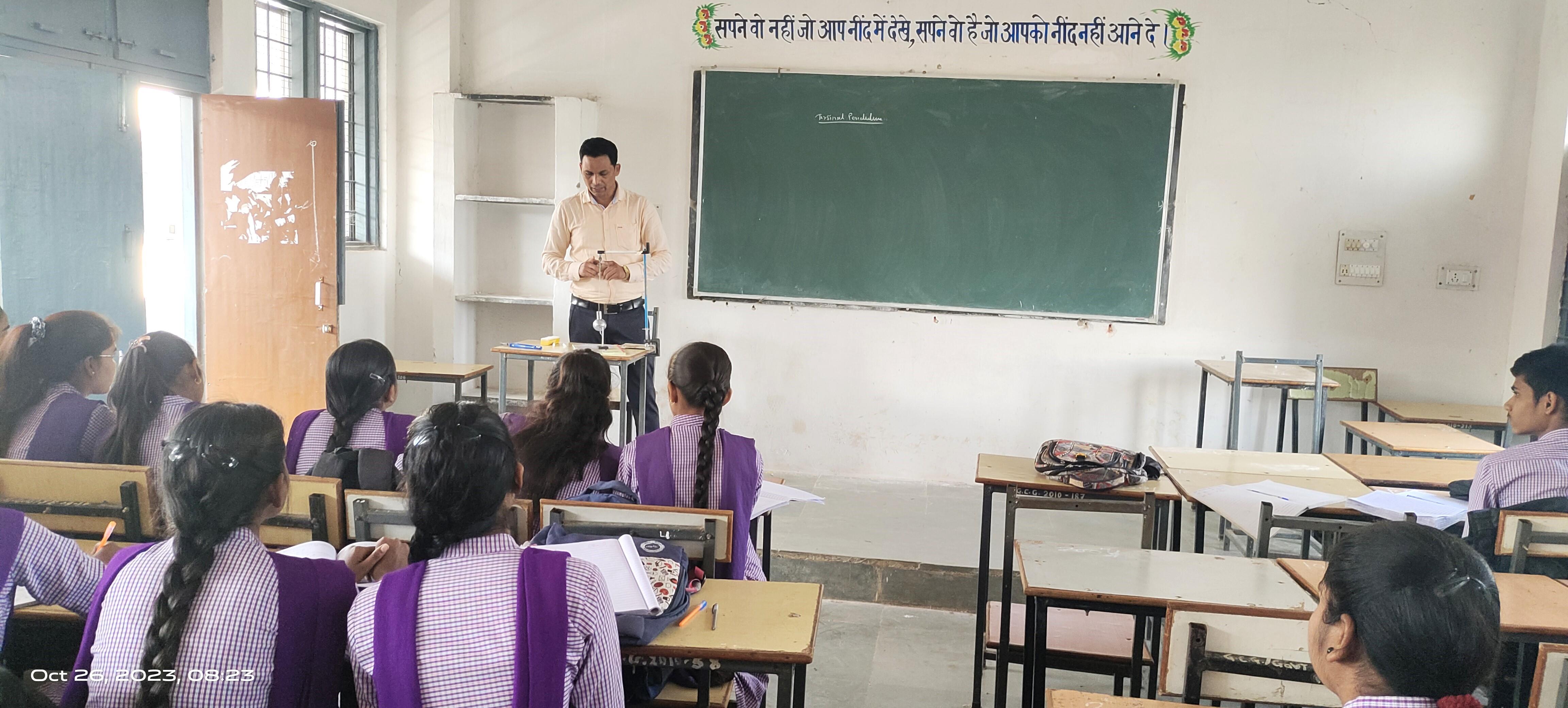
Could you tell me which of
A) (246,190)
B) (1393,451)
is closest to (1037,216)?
(1393,451)

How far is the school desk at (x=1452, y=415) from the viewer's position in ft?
15.0

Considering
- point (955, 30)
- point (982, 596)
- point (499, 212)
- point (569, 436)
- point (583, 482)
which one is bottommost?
point (982, 596)

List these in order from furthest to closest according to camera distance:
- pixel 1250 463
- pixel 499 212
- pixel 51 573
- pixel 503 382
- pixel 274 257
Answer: pixel 499 212
pixel 274 257
pixel 503 382
pixel 1250 463
pixel 51 573

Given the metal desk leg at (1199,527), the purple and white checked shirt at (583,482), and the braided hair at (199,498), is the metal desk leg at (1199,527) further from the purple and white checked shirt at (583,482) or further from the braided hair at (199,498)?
the braided hair at (199,498)

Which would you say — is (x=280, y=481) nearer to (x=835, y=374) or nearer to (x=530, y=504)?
(x=530, y=504)

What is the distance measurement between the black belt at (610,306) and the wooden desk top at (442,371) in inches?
21.1

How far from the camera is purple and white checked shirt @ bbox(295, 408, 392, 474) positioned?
2.37m

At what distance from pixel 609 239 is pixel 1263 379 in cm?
311

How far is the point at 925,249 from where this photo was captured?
532 cm

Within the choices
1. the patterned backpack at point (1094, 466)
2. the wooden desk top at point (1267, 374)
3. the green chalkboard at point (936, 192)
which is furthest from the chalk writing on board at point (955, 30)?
the patterned backpack at point (1094, 466)

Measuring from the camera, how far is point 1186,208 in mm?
5105

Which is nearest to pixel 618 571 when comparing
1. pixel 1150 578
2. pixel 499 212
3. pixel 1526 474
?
pixel 1150 578

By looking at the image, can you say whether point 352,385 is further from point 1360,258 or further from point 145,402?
point 1360,258

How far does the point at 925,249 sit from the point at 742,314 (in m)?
1.05
